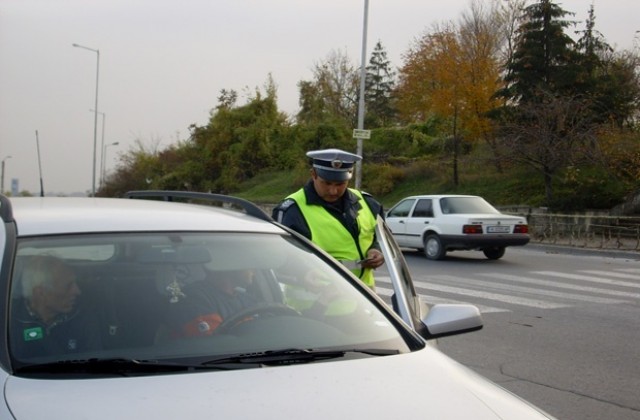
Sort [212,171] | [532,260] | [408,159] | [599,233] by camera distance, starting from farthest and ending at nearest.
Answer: [212,171], [408,159], [599,233], [532,260]

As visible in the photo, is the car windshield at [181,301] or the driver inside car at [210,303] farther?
the driver inside car at [210,303]

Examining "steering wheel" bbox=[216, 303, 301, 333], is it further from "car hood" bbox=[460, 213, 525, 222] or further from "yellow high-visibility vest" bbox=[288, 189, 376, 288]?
"car hood" bbox=[460, 213, 525, 222]

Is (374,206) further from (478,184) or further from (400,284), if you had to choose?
Result: (478,184)

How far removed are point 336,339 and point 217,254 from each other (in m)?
0.72

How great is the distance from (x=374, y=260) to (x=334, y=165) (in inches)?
26.2

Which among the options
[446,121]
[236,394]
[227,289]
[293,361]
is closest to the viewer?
[236,394]

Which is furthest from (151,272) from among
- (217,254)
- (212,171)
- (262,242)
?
(212,171)

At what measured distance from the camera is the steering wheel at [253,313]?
10.3 ft

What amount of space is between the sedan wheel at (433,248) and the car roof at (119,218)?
538 inches

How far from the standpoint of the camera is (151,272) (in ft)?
10.6

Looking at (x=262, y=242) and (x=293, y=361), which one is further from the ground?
(x=262, y=242)

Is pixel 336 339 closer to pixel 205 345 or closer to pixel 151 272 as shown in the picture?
pixel 205 345

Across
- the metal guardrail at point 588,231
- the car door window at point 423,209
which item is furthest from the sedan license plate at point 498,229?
the metal guardrail at point 588,231

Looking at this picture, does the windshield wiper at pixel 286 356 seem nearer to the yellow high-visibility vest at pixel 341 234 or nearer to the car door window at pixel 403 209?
the yellow high-visibility vest at pixel 341 234
